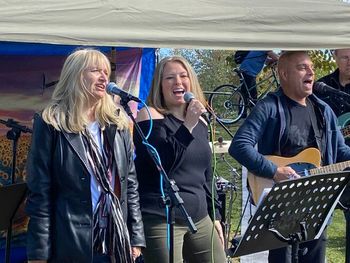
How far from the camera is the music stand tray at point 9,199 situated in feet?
11.5

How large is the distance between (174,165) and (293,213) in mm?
721

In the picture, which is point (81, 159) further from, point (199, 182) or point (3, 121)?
point (3, 121)

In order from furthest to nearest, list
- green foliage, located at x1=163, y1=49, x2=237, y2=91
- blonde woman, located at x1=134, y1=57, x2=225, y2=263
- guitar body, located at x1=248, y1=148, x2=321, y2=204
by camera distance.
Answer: green foliage, located at x1=163, y1=49, x2=237, y2=91 → guitar body, located at x1=248, y1=148, x2=321, y2=204 → blonde woman, located at x1=134, y1=57, x2=225, y2=263

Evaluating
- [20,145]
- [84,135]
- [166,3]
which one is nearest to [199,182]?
[84,135]

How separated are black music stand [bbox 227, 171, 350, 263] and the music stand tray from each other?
1268mm

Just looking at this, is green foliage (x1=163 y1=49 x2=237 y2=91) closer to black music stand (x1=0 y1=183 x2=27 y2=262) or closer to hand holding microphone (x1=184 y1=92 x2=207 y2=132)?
black music stand (x1=0 y1=183 x2=27 y2=262)

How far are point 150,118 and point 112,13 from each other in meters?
0.65

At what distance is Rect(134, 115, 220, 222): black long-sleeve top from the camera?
350 centimetres

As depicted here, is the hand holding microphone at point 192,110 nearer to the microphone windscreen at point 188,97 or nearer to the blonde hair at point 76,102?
the microphone windscreen at point 188,97

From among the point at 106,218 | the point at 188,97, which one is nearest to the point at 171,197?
the point at 106,218

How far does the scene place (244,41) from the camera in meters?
3.86

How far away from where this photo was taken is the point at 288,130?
13.4 feet

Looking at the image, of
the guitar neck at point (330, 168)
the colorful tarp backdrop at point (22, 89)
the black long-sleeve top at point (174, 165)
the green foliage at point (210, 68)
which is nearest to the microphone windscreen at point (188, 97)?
the black long-sleeve top at point (174, 165)

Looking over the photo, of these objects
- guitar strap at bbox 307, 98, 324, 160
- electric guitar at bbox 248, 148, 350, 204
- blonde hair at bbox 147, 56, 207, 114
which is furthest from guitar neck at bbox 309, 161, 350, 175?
blonde hair at bbox 147, 56, 207, 114
